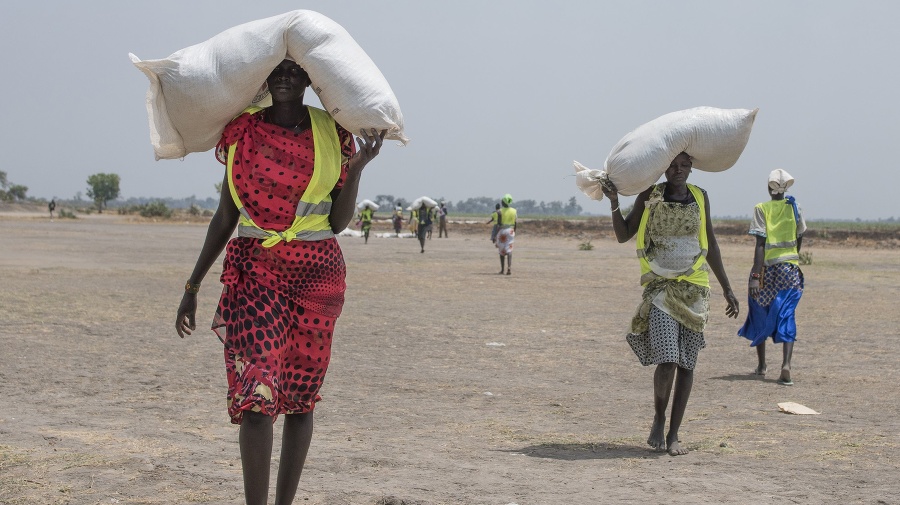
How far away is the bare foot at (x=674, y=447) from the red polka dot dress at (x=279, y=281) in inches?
100

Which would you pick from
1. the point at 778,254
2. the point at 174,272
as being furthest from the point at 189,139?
the point at 174,272

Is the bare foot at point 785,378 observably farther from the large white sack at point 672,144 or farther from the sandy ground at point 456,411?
the large white sack at point 672,144

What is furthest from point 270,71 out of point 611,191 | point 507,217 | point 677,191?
point 507,217

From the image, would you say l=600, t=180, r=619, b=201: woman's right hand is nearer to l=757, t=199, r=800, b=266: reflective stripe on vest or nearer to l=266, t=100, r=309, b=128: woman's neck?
l=266, t=100, r=309, b=128: woman's neck

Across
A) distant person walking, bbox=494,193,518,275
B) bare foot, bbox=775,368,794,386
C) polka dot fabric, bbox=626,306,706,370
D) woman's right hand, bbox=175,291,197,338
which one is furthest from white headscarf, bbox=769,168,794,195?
distant person walking, bbox=494,193,518,275

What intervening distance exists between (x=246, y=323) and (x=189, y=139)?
88 cm

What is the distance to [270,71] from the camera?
4.00 metres

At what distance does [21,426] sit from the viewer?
588 cm

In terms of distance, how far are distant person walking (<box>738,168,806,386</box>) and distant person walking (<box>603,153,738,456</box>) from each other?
305 cm

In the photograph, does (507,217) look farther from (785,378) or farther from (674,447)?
(674,447)

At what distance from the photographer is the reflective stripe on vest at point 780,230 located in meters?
8.98

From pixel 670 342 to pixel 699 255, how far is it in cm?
54

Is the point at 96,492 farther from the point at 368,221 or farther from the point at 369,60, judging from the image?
the point at 368,221

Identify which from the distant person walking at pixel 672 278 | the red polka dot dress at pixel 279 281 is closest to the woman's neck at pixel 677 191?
the distant person walking at pixel 672 278
